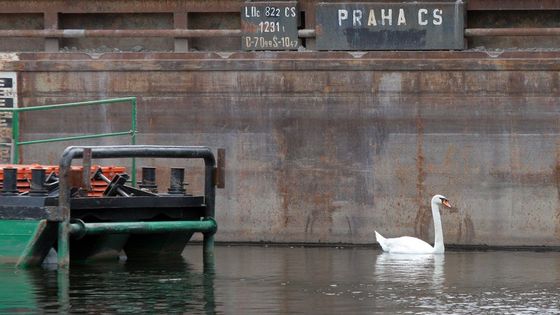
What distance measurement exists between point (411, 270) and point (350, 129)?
13.6 ft

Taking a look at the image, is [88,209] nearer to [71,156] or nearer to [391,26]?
[71,156]

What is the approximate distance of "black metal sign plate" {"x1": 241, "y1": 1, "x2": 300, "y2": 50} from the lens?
26.4m

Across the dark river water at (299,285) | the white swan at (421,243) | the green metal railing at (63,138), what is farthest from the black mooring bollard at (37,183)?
the white swan at (421,243)

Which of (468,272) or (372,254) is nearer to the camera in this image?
(468,272)

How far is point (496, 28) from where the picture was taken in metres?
26.3

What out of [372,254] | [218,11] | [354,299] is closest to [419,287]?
[354,299]

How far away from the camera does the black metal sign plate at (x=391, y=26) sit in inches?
1022

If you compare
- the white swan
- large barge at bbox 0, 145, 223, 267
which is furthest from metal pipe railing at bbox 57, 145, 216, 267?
the white swan

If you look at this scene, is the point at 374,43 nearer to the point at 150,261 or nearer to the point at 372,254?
the point at 372,254

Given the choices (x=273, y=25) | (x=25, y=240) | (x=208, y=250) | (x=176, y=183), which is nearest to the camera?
(x=25, y=240)

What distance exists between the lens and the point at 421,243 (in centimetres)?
2453

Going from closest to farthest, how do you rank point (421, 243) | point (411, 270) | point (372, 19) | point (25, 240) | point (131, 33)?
point (25, 240)
point (411, 270)
point (421, 243)
point (372, 19)
point (131, 33)

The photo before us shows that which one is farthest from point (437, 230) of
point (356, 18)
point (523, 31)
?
point (356, 18)

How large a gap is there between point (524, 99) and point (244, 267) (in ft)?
18.3
